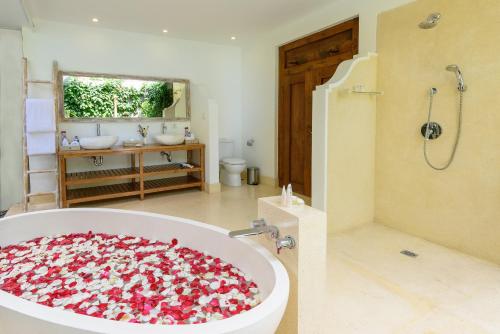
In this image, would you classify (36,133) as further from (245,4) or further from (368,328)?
(368,328)

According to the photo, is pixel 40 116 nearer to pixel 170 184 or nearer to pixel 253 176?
pixel 170 184

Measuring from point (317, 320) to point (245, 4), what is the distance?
3.51 metres

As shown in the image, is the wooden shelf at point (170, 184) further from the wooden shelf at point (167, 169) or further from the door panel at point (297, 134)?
the door panel at point (297, 134)

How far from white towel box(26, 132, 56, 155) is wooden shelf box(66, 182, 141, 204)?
2.10 ft

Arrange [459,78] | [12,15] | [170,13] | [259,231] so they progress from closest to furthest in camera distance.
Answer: [259,231] → [459,78] → [12,15] → [170,13]

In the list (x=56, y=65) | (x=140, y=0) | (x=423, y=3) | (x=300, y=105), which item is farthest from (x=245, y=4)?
(x=56, y=65)

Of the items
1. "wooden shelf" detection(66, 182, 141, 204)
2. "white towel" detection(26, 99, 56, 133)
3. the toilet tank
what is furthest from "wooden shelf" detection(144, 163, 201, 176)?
"white towel" detection(26, 99, 56, 133)

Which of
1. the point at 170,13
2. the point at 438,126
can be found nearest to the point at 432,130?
the point at 438,126

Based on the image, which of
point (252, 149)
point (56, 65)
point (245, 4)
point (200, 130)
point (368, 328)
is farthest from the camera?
point (252, 149)

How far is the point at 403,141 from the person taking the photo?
3244mm

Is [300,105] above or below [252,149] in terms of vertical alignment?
above

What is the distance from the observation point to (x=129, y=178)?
4852 mm

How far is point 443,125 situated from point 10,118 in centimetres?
501

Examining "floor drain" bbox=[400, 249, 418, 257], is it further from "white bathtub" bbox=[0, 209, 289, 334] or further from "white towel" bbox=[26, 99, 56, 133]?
"white towel" bbox=[26, 99, 56, 133]
